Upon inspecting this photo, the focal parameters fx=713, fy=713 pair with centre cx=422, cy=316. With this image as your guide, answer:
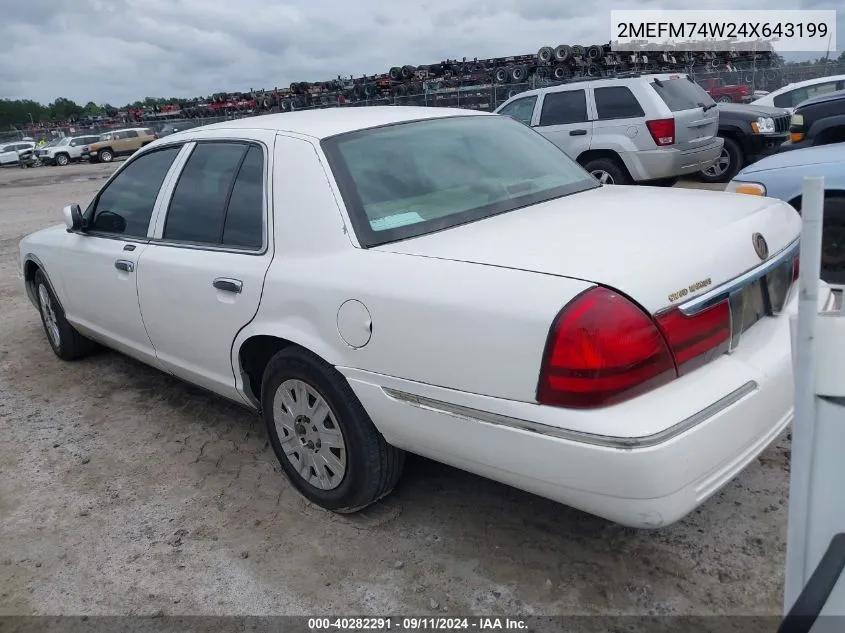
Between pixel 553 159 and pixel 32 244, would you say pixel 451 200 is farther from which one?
pixel 32 244

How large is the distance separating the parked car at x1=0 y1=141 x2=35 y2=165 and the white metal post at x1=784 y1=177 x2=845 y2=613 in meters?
43.9

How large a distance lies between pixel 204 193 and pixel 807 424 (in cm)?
290

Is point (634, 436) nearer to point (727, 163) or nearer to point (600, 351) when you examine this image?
point (600, 351)

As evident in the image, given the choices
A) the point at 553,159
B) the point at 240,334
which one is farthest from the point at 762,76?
the point at 240,334

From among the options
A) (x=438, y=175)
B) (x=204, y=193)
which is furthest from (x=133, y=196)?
(x=438, y=175)

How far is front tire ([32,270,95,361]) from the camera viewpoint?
5012 mm

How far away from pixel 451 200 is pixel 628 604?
5.45 ft

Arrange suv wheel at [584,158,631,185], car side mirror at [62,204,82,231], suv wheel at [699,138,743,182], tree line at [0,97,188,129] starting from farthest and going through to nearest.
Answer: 1. tree line at [0,97,188,129]
2. suv wheel at [699,138,743,182]
3. suv wheel at [584,158,631,185]
4. car side mirror at [62,204,82,231]

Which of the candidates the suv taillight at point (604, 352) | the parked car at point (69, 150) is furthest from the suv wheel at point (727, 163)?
the parked car at point (69, 150)

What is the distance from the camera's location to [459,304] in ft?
7.35

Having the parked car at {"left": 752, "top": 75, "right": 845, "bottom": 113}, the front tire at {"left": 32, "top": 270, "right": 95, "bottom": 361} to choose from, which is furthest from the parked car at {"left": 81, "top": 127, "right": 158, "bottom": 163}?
the front tire at {"left": 32, "top": 270, "right": 95, "bottom": 361}

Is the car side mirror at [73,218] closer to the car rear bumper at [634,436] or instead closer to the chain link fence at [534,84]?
the car rear bumper at [634,436]

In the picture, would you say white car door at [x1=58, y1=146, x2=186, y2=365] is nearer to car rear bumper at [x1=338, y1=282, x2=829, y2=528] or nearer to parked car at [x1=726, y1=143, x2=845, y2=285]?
car rear bumper at [x1=338, y1=282, x2=829, y2=528]

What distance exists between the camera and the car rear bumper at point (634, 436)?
1989mm
